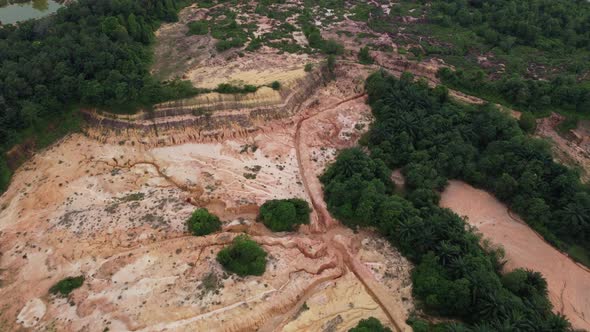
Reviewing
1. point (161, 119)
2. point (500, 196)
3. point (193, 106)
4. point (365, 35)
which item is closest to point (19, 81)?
point (161, 119)

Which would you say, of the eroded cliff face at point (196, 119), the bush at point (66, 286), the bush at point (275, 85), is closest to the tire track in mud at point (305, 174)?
the eroded cliff face at point (196, 119)

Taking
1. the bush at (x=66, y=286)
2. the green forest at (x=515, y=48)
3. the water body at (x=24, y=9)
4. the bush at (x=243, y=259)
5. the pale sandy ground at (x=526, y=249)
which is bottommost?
the pale sandy ground at (x=526, y=249)

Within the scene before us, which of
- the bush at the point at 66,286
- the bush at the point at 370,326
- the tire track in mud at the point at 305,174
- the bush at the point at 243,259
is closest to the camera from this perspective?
the bush at the point at 370,326

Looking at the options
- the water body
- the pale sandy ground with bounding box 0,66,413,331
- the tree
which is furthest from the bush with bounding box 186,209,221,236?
the water body

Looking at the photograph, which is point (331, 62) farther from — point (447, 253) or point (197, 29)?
point (447, 253)

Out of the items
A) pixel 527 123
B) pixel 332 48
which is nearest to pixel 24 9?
pixel 332 48

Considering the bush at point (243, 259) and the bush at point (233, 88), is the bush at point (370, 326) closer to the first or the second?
the bush at point (243, 259)

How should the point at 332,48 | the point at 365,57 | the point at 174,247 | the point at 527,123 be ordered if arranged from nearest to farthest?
1. the point at 174,247
2. the point at 527,123
3. the point at 332,48
4. the point at 365,57

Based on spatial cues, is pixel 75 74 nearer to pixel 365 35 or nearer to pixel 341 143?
pixel 341 143
